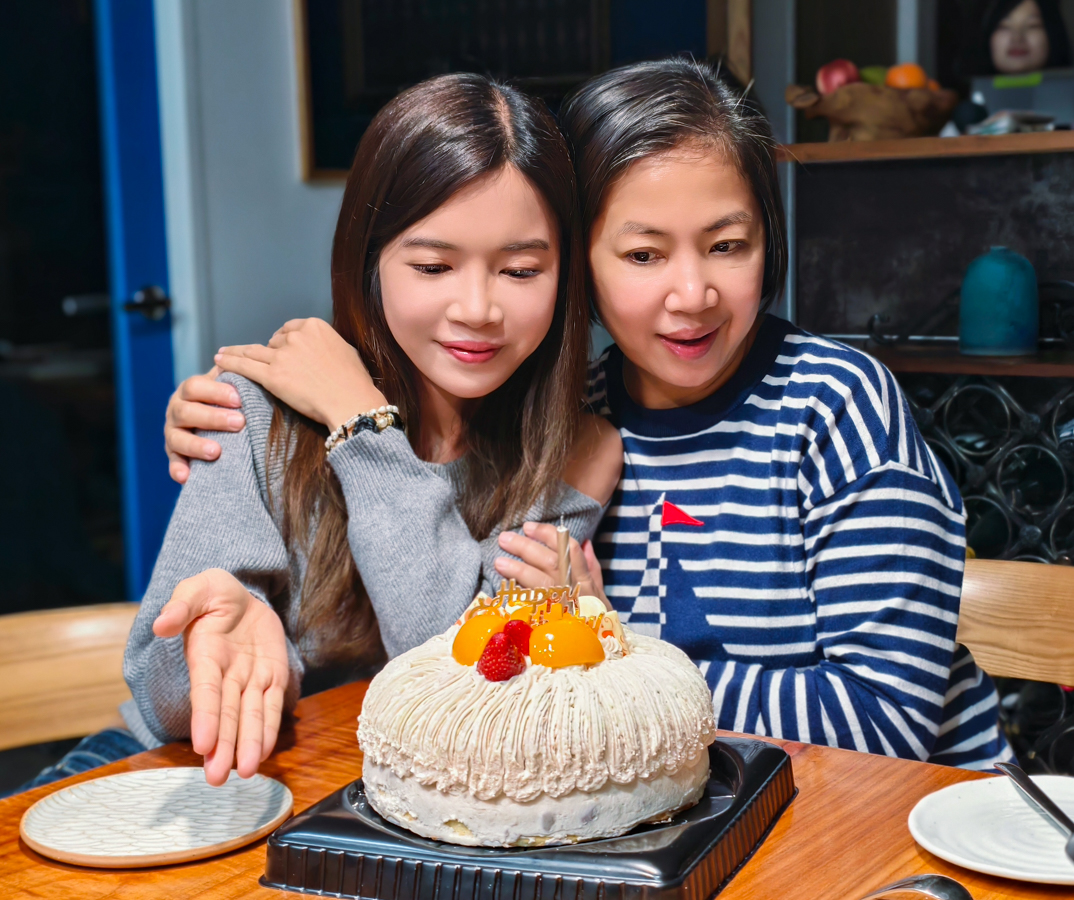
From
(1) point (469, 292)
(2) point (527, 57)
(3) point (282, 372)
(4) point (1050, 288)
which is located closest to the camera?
(1) point (469, 292)

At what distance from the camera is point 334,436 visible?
A: 1.18 m

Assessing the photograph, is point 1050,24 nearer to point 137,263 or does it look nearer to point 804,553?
point 804,553

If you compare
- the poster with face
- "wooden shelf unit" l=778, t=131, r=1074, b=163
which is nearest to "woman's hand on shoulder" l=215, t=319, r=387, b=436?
"wooden shelf unit" l=778, t=131, r=1074, b=163

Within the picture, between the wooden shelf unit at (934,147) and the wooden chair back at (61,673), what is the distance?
3.50ft

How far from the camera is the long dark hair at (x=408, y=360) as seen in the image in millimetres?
1140

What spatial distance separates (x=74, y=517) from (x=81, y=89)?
137 cm

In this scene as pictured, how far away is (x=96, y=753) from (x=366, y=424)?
49cm

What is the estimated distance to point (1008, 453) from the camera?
5.28 ft

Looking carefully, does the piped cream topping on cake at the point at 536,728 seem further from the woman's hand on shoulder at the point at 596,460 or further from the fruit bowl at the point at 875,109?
the fruit bowl at the point at 875,109

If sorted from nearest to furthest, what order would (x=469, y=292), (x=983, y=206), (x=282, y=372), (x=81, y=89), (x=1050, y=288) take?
(x=469, y=292), (x=282, y=372), (x=1050, y=288), (x=983, y=206), (x=81, y=89)

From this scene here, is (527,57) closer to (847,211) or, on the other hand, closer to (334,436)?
(847,211)

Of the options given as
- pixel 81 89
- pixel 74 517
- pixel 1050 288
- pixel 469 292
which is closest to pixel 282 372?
pixel 469 292

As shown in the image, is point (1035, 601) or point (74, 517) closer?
point (1035, 601)

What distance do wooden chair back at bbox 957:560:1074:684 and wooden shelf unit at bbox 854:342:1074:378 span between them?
0.34m
